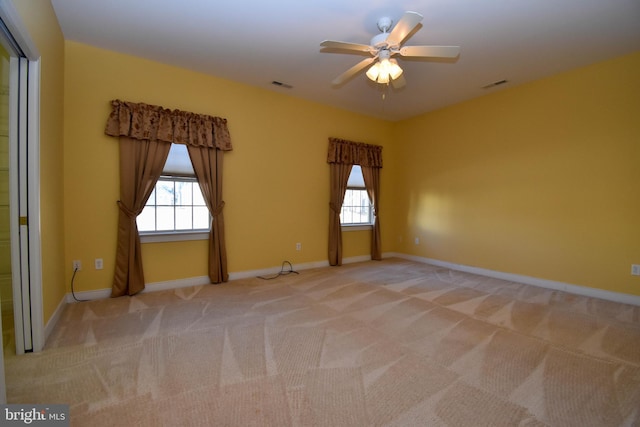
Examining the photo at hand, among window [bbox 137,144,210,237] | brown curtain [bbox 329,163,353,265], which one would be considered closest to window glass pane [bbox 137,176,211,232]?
window [bbox 137,144,210,237]

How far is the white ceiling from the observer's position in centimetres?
251

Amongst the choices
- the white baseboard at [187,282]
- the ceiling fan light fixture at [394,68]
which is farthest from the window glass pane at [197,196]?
the ceiling fan light fixture at [394,68]

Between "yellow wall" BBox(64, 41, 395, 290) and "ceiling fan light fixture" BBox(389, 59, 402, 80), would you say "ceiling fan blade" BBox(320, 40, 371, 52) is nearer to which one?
"ceiling fan light fixture" BBox(389, 59, 402, 80)

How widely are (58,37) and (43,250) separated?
208 centimetres

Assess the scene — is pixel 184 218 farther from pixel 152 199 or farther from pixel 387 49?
pixel 387 49

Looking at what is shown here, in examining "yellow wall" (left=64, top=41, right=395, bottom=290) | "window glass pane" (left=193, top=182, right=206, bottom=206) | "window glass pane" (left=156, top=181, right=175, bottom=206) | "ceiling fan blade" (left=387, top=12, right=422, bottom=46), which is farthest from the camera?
"window glass pane" (left=193, top=182, right=206, bottom=206)

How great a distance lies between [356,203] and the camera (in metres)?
5.60

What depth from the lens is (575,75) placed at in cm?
359

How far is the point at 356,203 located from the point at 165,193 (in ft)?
10.9

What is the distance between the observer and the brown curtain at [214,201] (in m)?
3.75

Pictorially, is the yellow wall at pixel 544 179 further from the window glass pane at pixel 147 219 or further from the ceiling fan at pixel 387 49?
the window glass pane at pixel 147 219

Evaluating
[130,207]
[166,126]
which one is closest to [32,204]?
[130,207]

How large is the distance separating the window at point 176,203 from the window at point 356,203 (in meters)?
2.51

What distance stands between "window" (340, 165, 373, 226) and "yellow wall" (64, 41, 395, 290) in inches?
12.6
